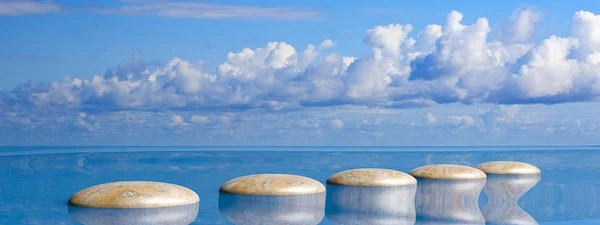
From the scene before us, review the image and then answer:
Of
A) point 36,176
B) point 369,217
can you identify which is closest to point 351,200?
point 369,217

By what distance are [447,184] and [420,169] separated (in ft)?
10.3

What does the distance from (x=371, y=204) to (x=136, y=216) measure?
7133 mm

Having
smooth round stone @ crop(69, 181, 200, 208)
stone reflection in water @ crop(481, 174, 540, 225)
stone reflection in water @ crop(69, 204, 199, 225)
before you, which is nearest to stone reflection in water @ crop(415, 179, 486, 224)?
stone reflection in water @ crop(481, 174, 540, 225)

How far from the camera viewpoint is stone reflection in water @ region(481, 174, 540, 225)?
1807 centimetres

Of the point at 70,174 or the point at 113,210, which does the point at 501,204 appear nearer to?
the point at 113,210

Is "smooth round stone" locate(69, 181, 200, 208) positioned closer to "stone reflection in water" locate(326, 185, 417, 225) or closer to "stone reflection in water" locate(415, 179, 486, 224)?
"stone reflection in water" locate(326, 185, 417, 225)

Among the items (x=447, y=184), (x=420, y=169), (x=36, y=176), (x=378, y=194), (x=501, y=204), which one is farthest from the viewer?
(x=36, y=176)

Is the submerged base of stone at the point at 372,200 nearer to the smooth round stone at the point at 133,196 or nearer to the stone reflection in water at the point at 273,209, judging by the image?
the stone reflection in water at the point at 273,209

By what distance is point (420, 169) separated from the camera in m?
30.4

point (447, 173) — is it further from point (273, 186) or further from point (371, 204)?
point (273, 186)

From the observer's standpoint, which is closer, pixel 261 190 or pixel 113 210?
pixel 113 210

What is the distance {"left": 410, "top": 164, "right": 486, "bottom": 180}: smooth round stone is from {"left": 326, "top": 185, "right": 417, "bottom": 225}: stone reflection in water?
3799mm

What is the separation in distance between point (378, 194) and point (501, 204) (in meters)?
4.14

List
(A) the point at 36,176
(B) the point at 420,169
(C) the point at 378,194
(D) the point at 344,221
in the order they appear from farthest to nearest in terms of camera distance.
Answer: (A) the point at 36,176 → (B) the point at 420,169 → (C) the point at 378,194 → (D) the point at 344,221
